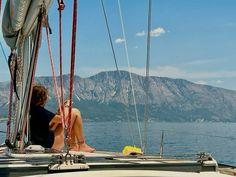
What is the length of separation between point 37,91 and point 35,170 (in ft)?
9.97

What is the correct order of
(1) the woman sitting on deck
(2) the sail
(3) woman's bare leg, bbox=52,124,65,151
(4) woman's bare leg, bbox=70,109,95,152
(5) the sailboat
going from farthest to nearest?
1. (1) the woman sitting on deck
2. (3) woman's bare leg, bbox=52,124,65,151
3. (4) woman's bare leg, bbox=70,109,95,152
4. (2) the sail
5. (5) the sailboat

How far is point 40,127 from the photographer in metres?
6.67

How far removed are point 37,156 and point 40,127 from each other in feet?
6.84

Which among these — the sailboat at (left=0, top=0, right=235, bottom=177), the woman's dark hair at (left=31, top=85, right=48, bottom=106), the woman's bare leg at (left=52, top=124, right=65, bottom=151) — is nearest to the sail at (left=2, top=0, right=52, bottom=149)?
the sailboat at (left=0, top=0, right=235, bottom=177)

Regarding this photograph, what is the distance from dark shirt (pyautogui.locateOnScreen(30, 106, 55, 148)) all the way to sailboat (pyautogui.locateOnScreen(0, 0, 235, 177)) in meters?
0.35

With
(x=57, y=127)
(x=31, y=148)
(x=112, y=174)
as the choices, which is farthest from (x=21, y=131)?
(x=112, y=174)

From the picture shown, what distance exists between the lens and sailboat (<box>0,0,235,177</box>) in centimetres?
359

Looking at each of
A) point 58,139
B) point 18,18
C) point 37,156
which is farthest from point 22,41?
point 37,156

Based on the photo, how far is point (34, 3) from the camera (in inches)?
189

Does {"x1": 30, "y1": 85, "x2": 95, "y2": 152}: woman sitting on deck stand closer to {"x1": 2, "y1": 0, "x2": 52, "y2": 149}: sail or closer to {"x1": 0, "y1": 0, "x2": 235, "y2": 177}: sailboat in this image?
{"x1": 0, "y1": 0, "x2": 235, "y2": 177}: sailboat

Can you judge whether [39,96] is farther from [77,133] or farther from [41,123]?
[77,133]

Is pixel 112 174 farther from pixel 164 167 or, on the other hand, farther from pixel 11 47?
pixel 11 47

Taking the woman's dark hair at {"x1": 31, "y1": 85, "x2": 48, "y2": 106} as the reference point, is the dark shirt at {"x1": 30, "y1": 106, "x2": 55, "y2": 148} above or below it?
below

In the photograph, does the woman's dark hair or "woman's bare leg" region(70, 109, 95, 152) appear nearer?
"woman's bare leg" region(70, 109, 95, 152)
